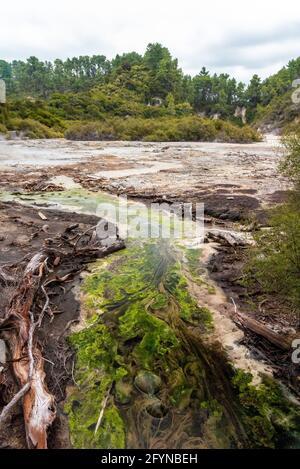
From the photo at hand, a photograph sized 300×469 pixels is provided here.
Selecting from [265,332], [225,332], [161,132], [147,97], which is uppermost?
[147,97]

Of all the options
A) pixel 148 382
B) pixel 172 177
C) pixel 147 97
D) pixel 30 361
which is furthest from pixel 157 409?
pixel 147 97

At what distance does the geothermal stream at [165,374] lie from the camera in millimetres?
5449

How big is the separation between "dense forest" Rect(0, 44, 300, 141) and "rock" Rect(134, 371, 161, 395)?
5889 cm

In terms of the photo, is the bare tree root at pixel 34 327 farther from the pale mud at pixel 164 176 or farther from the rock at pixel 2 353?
the pale mud at pixel 164 176

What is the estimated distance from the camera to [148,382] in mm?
6371

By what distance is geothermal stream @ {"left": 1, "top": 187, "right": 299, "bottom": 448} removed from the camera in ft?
17.9

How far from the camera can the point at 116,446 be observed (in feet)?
17.3

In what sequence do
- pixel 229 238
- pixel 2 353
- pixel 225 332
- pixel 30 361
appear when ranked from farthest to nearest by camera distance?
pixel 229 238
pixel 225 332
pixel 2 353
pixel 30 361

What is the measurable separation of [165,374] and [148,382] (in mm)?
417

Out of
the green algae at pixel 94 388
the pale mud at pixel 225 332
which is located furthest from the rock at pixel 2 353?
the pale mud at pixel 225 332

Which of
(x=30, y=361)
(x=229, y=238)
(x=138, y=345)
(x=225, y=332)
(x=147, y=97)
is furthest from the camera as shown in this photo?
(x=147, y=97)

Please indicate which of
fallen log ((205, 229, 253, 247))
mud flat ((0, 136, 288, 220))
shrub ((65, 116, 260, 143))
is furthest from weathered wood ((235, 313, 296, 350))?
shrub ((65, 116, 260, 143))

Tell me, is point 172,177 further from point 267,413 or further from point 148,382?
point 267,413

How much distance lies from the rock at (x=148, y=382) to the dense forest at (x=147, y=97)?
58.9m
